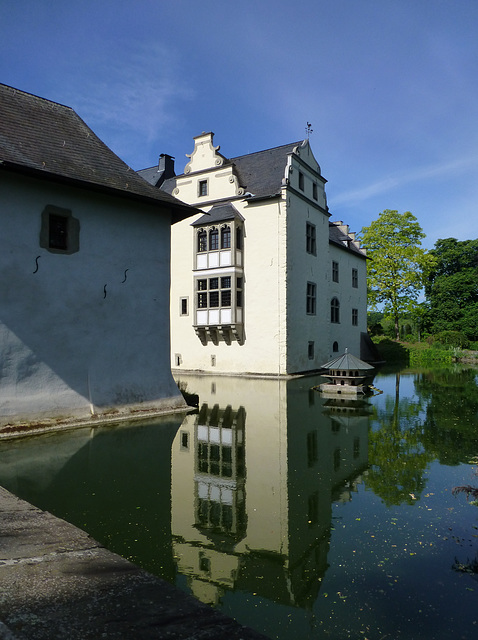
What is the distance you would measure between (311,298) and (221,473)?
64.4 feet

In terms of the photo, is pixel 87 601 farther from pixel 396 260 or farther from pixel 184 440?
pixel 396 260

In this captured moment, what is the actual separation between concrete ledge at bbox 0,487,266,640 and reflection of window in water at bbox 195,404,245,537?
1.81 metres

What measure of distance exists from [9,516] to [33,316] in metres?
6.43

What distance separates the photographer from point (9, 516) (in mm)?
4723

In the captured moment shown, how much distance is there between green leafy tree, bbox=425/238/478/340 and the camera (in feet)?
161

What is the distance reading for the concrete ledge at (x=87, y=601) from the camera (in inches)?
95.6

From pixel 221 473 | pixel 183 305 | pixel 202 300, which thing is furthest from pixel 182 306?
pixel 221 473

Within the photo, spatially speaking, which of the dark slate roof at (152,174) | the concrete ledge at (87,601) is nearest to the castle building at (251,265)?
the dark slate roof at (152,174)

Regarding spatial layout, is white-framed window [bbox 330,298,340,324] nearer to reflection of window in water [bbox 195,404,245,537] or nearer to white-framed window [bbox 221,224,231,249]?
white-framed window [bbox 221,224,231,249]

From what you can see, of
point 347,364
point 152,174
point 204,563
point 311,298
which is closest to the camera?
point 204,563

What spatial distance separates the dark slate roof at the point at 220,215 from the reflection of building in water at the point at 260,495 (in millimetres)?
12865

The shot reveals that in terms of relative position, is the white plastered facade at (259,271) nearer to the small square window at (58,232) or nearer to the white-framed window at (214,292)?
the white-framed window at (214,292)

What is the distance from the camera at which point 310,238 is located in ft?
86.0

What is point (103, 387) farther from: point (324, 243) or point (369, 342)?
point (369, 342)
